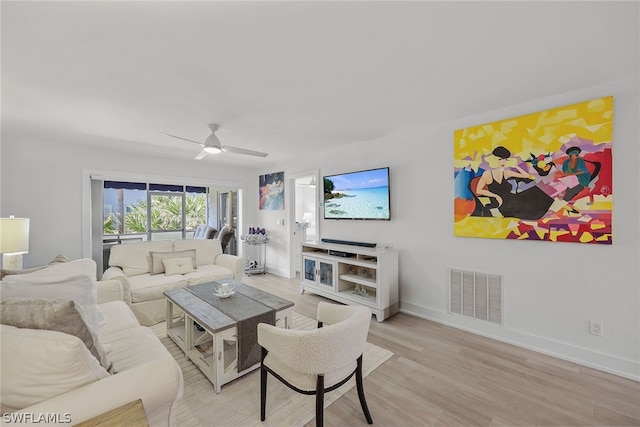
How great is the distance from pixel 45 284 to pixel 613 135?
13.5ft

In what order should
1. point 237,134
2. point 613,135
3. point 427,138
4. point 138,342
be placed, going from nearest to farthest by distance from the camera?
1. point 138,342
2. point 613,135
3. point 427,138
4. point 237,134

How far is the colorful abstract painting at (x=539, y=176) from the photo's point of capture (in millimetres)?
2160

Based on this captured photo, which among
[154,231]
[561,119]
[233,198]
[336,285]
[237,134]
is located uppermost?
[237,134]

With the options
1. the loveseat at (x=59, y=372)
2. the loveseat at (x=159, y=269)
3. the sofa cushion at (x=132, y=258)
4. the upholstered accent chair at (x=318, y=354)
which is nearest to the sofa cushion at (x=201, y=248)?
the loveseat at (x=159, y=269)

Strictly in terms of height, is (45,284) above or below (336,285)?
above

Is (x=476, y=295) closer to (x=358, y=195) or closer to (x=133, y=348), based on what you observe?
(x=358, y=195)

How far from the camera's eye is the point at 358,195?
390cm

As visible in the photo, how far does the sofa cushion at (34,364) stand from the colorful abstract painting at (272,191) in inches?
171

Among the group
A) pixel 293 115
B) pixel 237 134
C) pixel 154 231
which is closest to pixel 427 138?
pixel 293 115

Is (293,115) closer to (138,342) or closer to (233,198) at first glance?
(138,342)

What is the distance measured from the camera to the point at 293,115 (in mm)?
2805

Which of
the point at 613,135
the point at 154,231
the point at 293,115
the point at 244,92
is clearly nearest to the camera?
the point at 613,135

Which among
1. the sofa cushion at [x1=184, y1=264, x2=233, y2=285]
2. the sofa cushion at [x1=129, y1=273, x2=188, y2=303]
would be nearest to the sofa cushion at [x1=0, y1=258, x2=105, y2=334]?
the sofa cushion at [x1=129, y1=273, x2=188, y2=303]

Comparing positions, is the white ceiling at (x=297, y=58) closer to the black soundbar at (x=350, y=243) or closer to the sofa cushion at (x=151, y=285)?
the black soundbar at (x=350, y=243)
